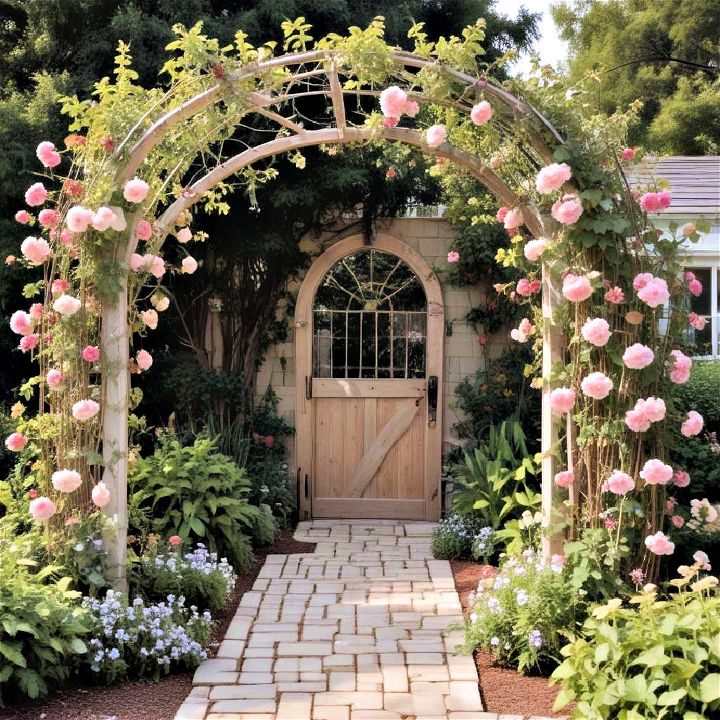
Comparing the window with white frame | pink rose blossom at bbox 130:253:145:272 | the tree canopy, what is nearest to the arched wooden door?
the window with white frame

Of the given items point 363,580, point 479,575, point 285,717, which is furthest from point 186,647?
point 479,575

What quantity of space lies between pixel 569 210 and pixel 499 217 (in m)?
0.63

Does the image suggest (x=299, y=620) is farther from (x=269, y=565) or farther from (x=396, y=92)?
(x=396, y=92)

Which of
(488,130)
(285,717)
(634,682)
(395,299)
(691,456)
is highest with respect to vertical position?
(488,130)

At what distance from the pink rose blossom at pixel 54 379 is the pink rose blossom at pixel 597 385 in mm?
2374

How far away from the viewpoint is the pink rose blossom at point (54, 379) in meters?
4.31

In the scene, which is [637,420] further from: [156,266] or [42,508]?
[42,508]

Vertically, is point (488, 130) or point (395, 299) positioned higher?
point (488, 130)

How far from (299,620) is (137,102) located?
2.71 metres

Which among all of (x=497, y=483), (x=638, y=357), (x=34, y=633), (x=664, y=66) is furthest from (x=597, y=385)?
(x=664, y=66)

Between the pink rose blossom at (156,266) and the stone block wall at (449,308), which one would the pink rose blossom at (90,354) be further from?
the stone block wall at (449,308)

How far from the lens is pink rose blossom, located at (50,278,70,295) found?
4262mm

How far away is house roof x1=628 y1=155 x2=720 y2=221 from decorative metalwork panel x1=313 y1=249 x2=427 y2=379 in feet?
7.16

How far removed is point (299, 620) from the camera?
15.9 ft
